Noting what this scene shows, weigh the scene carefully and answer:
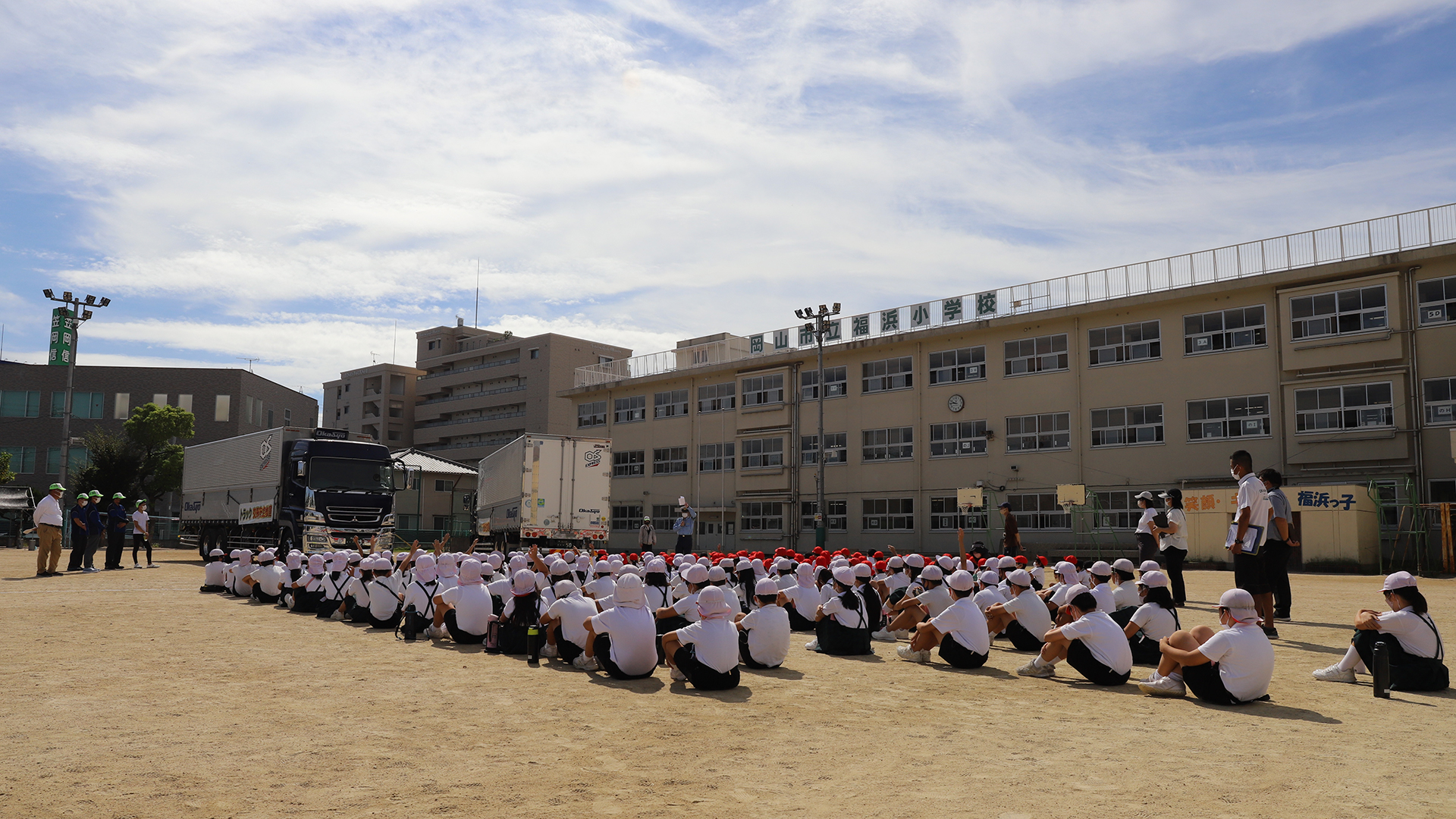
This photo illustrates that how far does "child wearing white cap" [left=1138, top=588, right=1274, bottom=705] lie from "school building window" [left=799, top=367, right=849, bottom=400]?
34950mm

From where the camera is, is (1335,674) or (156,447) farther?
(156,447)

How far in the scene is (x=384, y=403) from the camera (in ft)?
313

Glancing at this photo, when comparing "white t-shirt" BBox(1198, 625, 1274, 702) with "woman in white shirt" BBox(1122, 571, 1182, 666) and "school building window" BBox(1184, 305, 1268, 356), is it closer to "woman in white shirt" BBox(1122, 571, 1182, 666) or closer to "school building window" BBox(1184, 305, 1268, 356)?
"woman in white shirt" BBox(1122, 571, 1182, 666)

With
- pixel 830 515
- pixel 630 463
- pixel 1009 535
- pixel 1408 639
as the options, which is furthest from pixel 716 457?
pixel 1408 639

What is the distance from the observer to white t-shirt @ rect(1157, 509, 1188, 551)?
516 inches

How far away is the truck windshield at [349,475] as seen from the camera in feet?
85.9

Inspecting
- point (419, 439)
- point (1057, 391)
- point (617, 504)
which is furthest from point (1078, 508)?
point (419, 439)

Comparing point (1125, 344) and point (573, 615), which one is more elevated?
point (1125, 344)

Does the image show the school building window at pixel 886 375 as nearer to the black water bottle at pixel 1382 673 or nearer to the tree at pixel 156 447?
the black water bottle at pixel 1382 673

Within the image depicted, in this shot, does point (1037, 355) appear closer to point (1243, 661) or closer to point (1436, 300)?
point (1436, 300)

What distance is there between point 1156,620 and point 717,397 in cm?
3896

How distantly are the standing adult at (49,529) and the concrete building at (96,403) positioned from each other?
39356mm

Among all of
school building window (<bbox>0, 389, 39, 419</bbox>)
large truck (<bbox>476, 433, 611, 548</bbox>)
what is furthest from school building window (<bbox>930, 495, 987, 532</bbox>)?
school building window (<bbox>0, 389, 39, 419</bbox>)

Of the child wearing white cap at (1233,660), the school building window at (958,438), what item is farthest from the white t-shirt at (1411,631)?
the school building window at (958,438)
